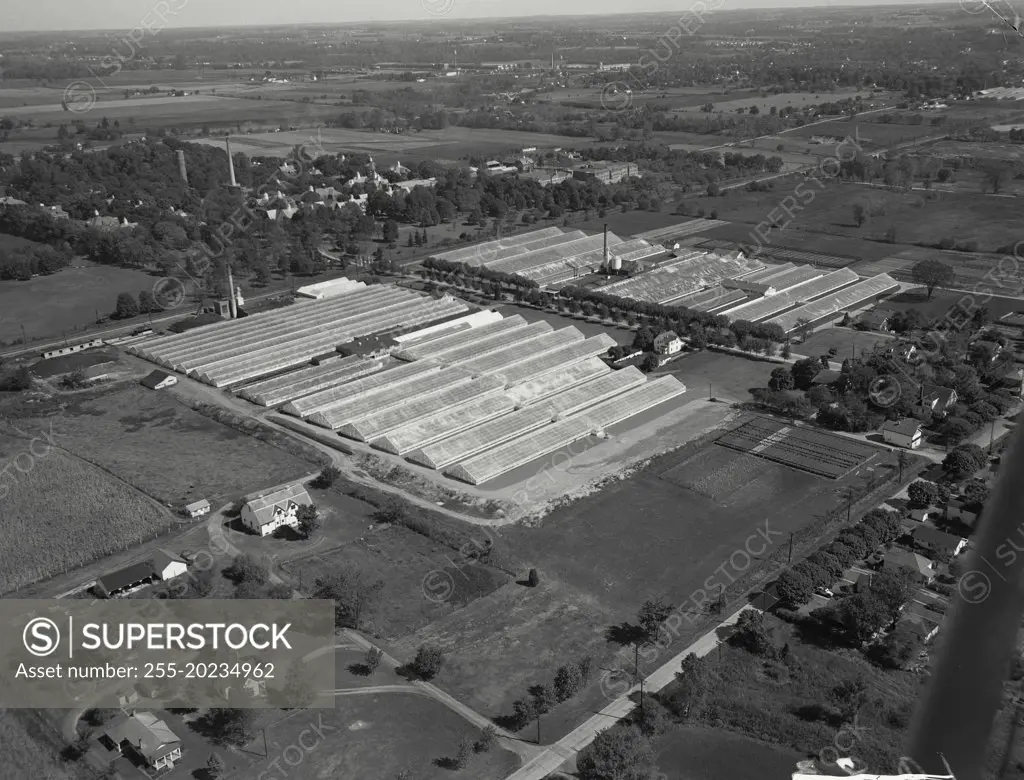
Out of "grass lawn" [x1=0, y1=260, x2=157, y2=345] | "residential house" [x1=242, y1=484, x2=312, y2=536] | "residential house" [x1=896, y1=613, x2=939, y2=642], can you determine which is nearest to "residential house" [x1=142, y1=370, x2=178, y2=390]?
"grass lawn" [x1=0, y1=260, x2=157, y2=345]

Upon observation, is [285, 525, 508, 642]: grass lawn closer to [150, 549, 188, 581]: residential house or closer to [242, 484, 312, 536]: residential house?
[242, 484, 312, 536]: residential house

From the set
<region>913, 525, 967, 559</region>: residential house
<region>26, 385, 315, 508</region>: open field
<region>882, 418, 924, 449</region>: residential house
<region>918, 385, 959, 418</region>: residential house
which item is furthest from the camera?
<region>918, 385, 959, 418</region>: residential house

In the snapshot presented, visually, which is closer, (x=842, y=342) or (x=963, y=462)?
Result: (x=963, y=462)

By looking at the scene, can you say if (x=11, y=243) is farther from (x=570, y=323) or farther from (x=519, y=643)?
(x=519, y=643)

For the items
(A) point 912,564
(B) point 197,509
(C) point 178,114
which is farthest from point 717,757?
(C) point 178,114

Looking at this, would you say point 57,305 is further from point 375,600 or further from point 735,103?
point 735,103

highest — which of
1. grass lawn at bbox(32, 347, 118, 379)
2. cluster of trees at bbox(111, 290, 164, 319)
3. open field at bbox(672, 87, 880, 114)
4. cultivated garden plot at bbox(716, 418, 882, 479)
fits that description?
open field at bbox(672, 87, 880, 114)
